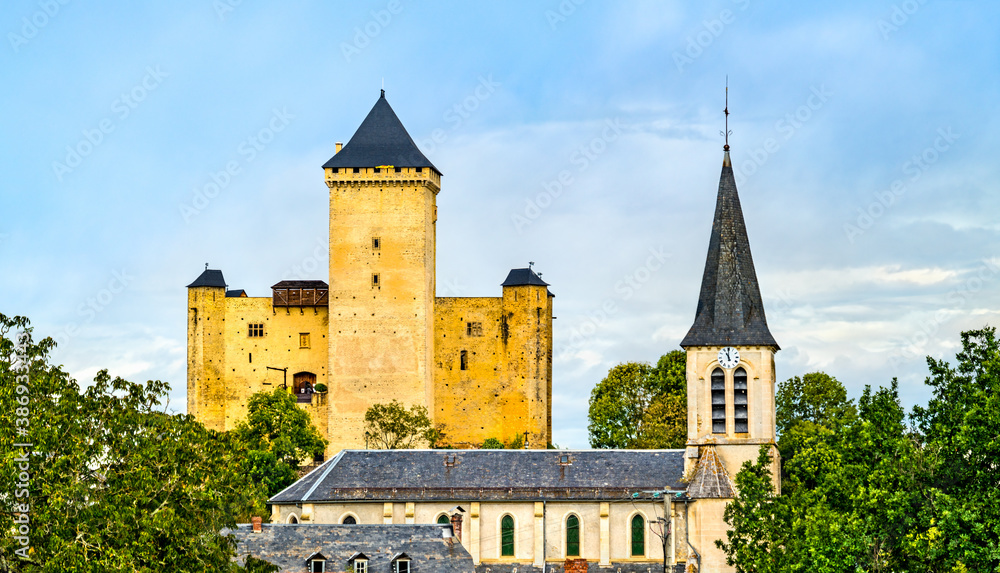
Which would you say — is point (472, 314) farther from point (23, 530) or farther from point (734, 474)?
point (23, 530)

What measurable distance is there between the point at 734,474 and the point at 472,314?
49240 mm

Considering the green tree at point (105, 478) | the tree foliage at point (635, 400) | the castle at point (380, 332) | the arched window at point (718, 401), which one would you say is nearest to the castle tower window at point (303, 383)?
the castle at point (380, 332)

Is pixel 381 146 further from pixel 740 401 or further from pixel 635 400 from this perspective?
pixel 740 401

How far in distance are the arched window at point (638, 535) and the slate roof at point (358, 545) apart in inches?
319

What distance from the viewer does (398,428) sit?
109 m

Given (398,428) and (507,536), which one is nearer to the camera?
(507,536)

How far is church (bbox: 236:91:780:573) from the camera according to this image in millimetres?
70500

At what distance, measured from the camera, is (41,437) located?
42.7 meters

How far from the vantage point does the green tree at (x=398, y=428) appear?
108625 mm

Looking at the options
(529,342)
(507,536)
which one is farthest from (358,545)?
(529,342)

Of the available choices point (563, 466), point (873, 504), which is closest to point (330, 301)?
point (563, 466)

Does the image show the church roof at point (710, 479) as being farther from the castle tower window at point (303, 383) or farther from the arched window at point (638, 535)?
the castle tower window at point (303, 383)

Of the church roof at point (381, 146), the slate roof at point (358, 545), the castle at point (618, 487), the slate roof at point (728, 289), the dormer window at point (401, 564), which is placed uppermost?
the church roof at point (381, 146)

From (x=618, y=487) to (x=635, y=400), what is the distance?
32.6 meters
